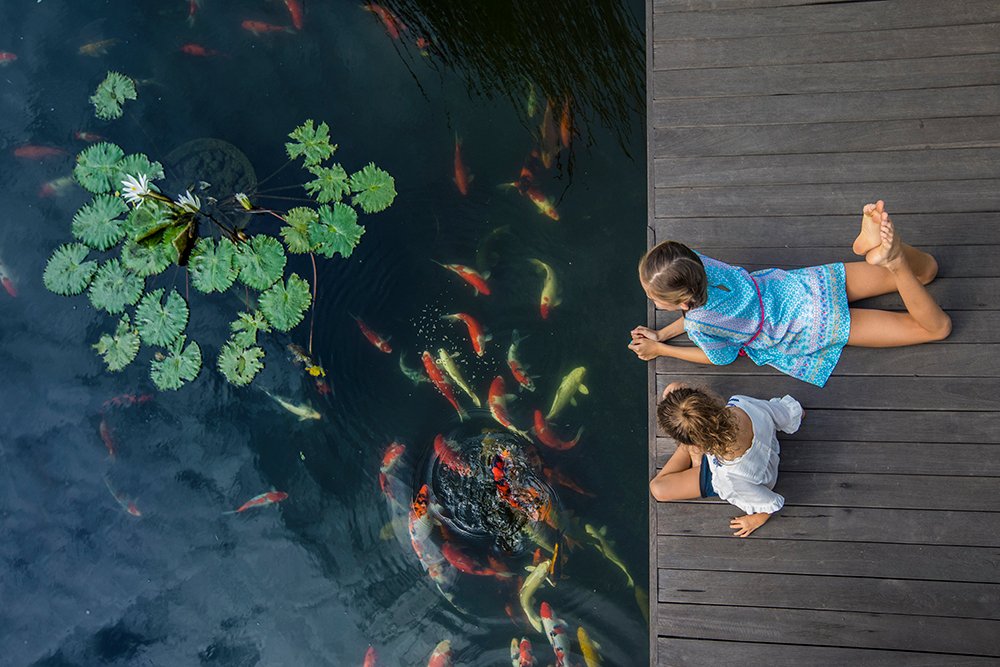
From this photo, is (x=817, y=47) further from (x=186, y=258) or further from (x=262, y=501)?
(x=262, y=501)

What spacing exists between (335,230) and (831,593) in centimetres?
240

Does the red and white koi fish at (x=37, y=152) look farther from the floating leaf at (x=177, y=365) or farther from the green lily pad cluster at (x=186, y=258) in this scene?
the floating leaf at (x=177, y=365)

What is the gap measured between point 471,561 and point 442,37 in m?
2.40

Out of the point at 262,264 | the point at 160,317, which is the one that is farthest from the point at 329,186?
the point at 160,317

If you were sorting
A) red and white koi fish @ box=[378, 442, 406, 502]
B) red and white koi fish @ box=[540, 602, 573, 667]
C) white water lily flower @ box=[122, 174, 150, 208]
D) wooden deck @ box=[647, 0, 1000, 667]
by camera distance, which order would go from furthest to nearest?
red and white koi fish @ box=[378, 442, 406, 502] < white water lily flower @ box=[122, 174, 150, 208] < red and white koi fish @ box=[540, 602, 573, 667] < wooden deck @ box=[647, 0, 1000, 667]

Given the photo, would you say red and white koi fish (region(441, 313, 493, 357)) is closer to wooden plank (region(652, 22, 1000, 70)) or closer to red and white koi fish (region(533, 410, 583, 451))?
red and white koi fish (region(533, 410, 583, 451))

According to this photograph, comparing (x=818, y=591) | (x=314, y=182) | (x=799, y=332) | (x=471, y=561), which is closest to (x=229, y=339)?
(x=314, y=182)

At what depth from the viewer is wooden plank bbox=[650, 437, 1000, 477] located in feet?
8.13

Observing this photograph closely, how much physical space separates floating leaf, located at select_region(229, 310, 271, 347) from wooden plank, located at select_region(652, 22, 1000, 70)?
1.97m

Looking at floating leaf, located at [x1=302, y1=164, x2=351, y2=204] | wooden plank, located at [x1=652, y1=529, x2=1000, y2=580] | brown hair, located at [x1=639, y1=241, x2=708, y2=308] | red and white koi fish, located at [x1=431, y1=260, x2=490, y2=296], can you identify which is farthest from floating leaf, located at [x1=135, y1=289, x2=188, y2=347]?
wooden plank, located at [x1=652, y1=529, x2=1000, y2=580]

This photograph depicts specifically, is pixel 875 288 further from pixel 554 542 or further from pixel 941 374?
pixel 554 542

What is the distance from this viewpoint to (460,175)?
10.9 ft

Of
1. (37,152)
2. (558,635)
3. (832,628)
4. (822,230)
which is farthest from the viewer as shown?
(37,152)

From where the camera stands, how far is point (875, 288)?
8.25ft
